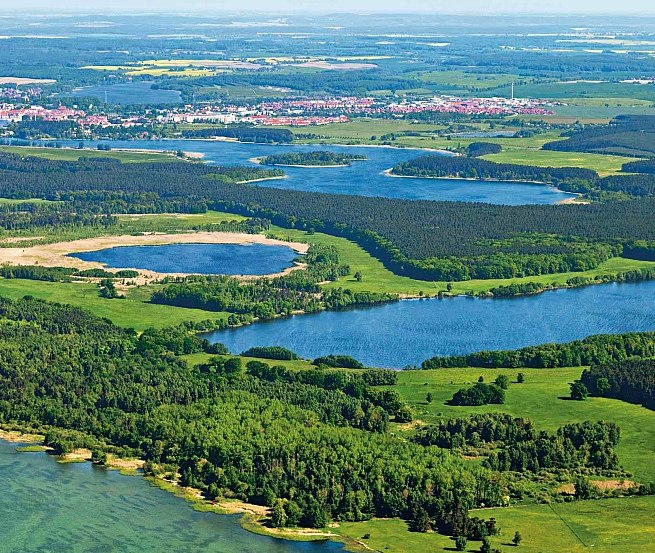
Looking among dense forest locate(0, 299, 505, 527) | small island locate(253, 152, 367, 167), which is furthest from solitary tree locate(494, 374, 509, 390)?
small island locate(253, 152, 367, 167)

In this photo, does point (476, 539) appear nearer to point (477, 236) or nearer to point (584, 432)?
point (584, 432)

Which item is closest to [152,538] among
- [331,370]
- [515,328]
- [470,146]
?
[331,370]

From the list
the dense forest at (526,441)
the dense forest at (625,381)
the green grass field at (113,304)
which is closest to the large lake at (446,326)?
the green grass field at (113,304)

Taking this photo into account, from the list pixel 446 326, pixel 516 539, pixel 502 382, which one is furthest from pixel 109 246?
pixel 516 539

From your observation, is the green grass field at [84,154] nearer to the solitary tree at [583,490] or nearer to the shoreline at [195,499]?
the shoreline at [195,499]

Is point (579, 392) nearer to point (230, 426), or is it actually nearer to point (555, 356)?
point (555, 356)

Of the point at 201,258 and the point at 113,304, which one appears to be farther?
the point at 201,258
